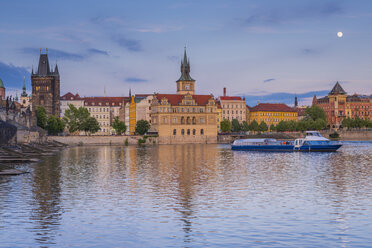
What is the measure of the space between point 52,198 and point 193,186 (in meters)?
11.6

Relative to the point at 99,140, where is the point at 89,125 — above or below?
above

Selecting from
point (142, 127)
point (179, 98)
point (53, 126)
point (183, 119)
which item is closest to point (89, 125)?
point (142, 127)

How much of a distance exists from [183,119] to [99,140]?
35.8 meters

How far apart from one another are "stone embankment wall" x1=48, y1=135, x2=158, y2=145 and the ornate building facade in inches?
348

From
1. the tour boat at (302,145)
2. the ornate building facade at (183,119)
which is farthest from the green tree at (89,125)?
the tour boat at (302,145)

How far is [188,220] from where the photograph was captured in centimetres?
2575

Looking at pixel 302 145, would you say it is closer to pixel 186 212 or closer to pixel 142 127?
pixel 142 127

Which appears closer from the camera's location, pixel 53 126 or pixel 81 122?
pixel 53 126

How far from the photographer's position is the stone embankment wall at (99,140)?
153500 mm

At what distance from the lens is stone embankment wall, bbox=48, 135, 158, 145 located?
15350 centimetres

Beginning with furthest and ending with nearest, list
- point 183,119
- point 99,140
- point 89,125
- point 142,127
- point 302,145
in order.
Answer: point 183,119, point 89,125, point 142,127, point 99,140, point 302,145

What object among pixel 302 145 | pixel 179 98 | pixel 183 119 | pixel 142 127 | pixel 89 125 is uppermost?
pixel 179 98

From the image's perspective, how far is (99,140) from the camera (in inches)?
6398

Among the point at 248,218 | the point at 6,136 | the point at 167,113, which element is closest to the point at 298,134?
the point at 167,113
